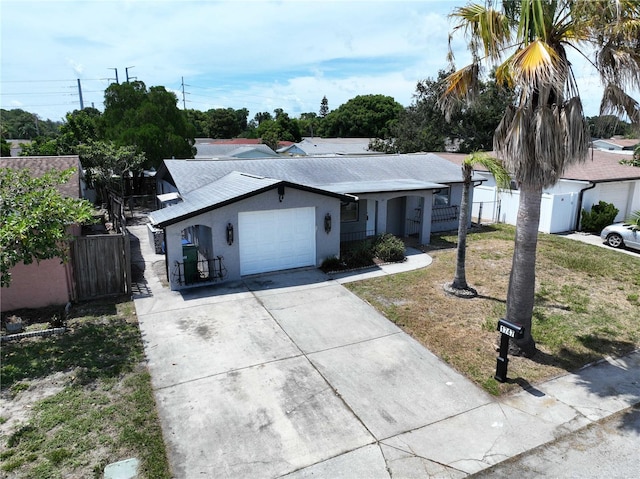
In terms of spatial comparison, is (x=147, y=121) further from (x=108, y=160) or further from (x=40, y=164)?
(x=40, y=164)

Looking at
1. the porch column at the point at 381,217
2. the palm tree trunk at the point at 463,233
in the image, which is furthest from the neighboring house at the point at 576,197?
the palm tree trunk at the point at 463,233

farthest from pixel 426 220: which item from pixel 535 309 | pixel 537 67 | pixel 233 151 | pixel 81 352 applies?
pixel 233 151

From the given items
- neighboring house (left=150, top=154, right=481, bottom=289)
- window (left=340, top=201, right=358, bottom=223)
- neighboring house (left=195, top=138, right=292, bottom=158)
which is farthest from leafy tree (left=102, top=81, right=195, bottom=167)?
window (left=340, top=201, right=358, bottom=223)

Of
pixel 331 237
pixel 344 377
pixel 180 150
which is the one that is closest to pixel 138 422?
pixel 344 377

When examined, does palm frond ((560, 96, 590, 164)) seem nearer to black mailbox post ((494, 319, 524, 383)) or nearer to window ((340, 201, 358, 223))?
black mailbox post ((494, 319, 524, 383))

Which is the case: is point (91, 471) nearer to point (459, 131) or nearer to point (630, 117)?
point (630, 117)

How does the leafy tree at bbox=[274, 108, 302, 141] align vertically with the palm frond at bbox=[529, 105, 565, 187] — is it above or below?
above
